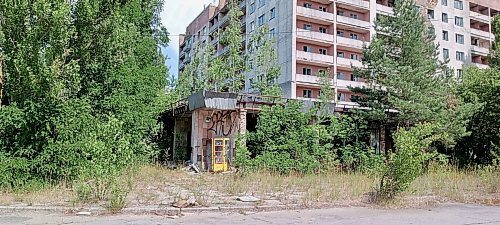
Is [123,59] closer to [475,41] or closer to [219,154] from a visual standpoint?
[219,154]

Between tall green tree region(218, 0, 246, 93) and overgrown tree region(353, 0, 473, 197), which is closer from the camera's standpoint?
overgrown tree region(353, 0, 473, 197)

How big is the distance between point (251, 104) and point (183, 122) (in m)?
6.78

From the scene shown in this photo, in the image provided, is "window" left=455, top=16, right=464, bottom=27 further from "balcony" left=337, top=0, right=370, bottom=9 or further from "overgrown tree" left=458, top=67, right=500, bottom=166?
"overgrown tree" left=458, top=67, right=500, bottom=166

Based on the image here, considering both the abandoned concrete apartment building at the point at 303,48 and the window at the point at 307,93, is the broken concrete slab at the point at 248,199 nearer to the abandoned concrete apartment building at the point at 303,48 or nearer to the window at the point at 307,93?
the abandoned concrete apartment building at the point at 303,48

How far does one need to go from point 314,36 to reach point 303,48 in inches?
66.5

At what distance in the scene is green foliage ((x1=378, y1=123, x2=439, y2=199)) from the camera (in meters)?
11.0

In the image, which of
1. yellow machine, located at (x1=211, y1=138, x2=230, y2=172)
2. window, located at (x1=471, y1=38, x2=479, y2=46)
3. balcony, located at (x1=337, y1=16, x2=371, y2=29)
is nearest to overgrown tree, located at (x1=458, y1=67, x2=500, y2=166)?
yellow machine, located at (x1=211, y1=138, x2=230, y2=172)

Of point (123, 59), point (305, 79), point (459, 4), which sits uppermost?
point (459, 4)

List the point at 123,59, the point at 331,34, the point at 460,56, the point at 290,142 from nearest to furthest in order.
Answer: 1. the point at 123,59
2. the point at 290,142
3. the point at 331,34
4. the point at 460,56

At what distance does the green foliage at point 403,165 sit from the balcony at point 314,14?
1382 inches

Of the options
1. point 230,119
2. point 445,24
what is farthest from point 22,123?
point 445,24

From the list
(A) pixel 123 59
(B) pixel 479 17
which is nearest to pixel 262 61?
(A) pixel 123 59

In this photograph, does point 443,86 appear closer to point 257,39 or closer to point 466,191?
point 466,191

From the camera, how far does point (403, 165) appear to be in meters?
11.0
